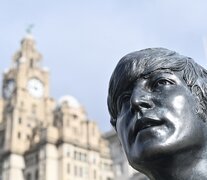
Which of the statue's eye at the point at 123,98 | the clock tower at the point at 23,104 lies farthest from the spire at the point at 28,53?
the statue's eye at the point at 123,98

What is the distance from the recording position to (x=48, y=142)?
56.4 meters

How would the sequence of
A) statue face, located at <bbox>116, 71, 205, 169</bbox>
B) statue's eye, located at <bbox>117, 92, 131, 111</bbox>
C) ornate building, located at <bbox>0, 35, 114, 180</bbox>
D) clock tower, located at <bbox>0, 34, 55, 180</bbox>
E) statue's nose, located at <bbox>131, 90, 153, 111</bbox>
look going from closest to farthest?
1. statue face, located at <bbox>116, 71, 205, 169</bbox>
2. statue's nose, located at <bbox>131, 90, 153, 111</bbox>
3. statue's eye, located at <bbox>117, 92, 131, 111</bbox>
4. ornate building, located at <bbox>0, 35, 114, 180</bbox>
5. clock tower, located at <bbox>0, 34, 55, 180</bbox>

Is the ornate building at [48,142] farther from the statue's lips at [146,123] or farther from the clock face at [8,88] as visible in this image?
the statue's lips at [146,123]

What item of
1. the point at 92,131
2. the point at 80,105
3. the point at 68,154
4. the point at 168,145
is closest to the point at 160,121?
the point at 168,145

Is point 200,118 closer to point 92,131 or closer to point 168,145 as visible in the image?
point 168,145

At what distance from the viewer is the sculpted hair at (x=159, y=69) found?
2268mm

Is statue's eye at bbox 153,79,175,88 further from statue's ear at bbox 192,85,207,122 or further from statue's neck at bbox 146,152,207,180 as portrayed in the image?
statue's neck at bbox 146,152,207,180

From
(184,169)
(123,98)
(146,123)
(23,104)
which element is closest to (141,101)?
(146,123)

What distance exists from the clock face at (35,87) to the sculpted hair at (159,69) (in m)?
68.6

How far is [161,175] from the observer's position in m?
2.15

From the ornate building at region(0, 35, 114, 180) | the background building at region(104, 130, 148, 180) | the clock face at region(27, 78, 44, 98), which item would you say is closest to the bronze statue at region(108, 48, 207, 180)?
the ornate building at region(0, 35, 114, 180)

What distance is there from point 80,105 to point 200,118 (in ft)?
219

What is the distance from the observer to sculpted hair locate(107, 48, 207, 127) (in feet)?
7.44

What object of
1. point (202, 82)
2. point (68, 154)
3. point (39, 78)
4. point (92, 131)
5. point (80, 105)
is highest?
point (39, 78)
